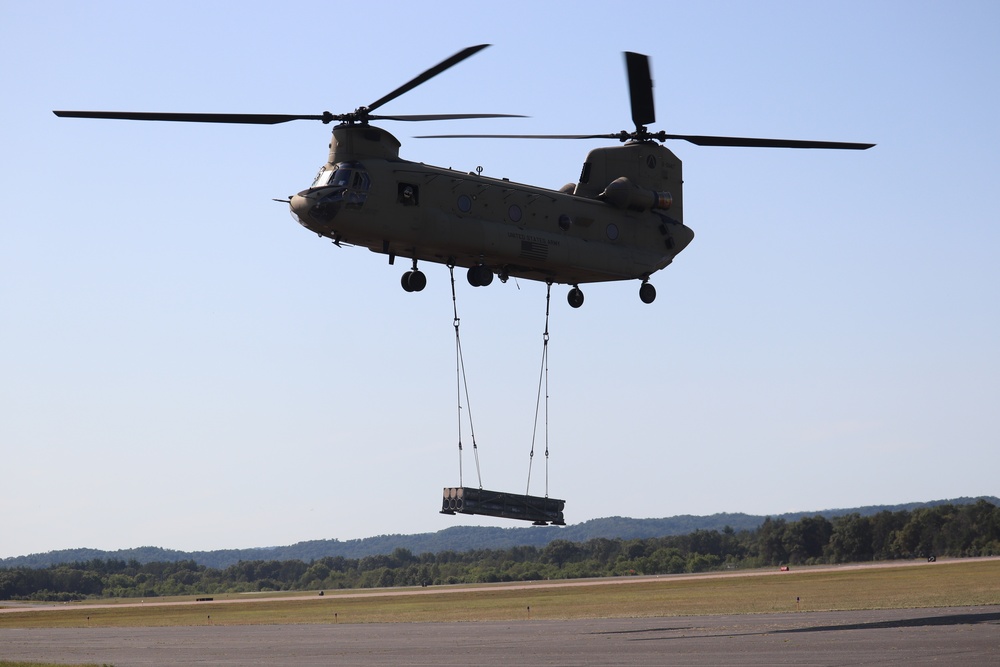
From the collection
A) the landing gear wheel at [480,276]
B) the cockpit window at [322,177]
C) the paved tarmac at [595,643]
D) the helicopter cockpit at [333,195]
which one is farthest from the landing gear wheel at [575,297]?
the paved tarmac at [595,643]

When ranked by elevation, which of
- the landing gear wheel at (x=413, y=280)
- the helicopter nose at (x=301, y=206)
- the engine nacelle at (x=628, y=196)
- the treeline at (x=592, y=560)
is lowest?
the treeline at (x=592, y=560)

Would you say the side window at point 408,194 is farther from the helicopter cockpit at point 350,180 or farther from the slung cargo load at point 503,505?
the slung cargo load at point 503,505

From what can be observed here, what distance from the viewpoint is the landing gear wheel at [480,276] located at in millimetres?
34969

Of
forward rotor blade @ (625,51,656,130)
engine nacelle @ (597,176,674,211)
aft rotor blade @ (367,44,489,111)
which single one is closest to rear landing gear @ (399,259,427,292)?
aft rotor blade @ (367,44,489,111)

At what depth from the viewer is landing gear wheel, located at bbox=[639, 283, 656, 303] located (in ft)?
129

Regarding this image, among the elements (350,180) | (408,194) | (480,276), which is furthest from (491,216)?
(350,180)

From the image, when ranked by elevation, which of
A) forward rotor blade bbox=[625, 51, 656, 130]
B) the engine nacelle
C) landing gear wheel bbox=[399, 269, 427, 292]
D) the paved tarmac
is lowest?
the paved tarmac

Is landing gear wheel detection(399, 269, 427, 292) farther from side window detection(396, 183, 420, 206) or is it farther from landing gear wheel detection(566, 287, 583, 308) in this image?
landing gear wheel detection(566, 287, 583, 308)

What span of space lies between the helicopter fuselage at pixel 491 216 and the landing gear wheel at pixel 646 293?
A: 0.39 m

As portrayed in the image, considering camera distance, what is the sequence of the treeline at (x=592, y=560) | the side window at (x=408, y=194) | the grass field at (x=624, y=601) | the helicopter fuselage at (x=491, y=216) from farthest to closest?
the treeline at (x=592, y=560) → the grass field at (x=624, y=601) → the side window at (x=408, y=194) → the helicopter fuselage at (x=491, y=216)

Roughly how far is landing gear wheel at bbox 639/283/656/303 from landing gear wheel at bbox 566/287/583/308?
213 centimetres

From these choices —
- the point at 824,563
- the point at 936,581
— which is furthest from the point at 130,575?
the point at 936,581

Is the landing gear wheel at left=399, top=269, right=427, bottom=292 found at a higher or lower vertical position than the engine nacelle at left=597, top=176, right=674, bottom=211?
lower

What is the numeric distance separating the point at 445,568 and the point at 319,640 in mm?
107521
